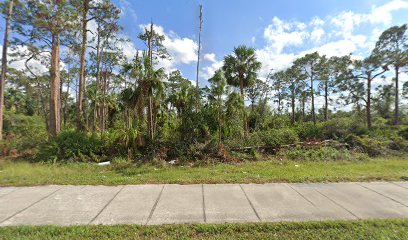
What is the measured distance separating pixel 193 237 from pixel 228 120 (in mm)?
8223

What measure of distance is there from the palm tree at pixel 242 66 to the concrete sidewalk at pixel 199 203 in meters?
9.63

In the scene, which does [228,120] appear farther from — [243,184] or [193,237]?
[193,237]

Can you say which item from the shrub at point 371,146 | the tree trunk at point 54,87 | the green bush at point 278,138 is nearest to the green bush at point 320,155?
the green bush at point 278,138

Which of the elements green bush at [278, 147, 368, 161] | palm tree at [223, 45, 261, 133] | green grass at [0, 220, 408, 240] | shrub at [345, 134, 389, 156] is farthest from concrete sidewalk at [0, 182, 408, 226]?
palm tree at [223, 45, 261, 133]

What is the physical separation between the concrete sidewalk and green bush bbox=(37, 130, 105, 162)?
14.4 feet

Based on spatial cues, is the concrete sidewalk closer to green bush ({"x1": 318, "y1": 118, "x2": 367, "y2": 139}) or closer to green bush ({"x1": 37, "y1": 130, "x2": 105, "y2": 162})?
green bush ({"x1": 37, "y1": 130, "x2": 105, "y2": 162})

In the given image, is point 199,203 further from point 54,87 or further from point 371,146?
point 54,87

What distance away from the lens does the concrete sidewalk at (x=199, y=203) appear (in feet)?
12.4

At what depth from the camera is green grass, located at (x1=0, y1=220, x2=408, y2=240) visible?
315 cm

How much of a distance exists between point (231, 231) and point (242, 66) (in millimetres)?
12043

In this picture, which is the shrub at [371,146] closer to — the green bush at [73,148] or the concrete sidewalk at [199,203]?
the concrete sidewalk at [199,203]

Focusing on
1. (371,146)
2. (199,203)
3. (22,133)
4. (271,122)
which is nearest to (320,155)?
(371,146)

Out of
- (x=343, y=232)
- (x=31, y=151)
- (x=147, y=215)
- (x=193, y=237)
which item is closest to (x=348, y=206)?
(x=343, y=232)

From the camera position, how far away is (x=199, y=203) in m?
4.38
